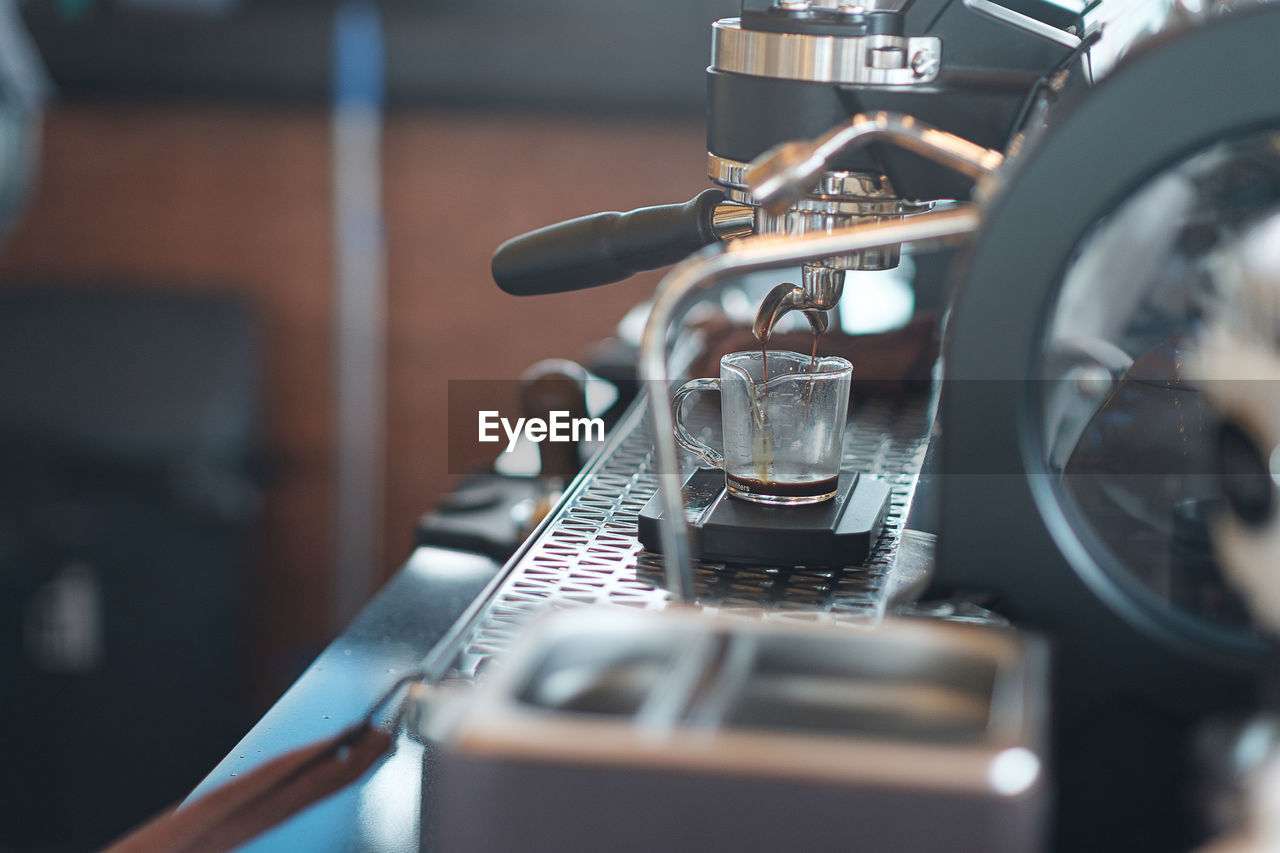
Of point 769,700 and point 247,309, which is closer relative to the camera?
point 769,700

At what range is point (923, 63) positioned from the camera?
0.44m

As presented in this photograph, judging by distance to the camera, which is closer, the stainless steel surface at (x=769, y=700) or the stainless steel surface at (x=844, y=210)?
the stainless steel surface at (x=769, y=700)

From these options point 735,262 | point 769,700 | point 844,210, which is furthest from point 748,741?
point 844,210

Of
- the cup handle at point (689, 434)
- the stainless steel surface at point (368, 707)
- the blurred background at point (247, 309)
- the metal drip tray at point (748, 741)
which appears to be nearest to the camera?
the metal drip tray at point (748, 741)

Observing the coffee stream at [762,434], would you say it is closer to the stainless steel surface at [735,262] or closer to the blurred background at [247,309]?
the stainless steel surface at [735,262]

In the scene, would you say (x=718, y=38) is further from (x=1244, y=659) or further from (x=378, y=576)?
(x=378, y=576)

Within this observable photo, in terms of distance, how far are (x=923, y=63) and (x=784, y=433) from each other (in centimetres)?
15

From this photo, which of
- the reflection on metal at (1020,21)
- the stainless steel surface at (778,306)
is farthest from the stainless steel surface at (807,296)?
the reflection on metal at (1020,21)

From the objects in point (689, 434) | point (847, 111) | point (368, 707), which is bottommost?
point (368, 707)

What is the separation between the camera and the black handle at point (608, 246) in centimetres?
50

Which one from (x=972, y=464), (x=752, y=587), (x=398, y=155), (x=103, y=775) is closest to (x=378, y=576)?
(x=103, y=775)

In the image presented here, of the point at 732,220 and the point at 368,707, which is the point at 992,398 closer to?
the point at 732,220

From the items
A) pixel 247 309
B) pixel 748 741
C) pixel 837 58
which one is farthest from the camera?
pixel 247 309

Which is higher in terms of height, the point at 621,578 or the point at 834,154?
the point at 834,154
